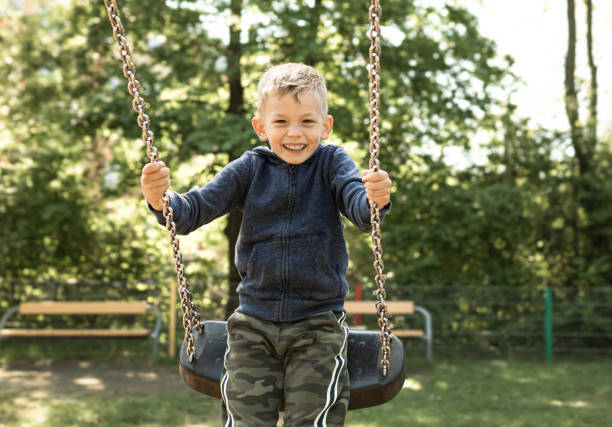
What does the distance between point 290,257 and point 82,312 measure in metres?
7.66

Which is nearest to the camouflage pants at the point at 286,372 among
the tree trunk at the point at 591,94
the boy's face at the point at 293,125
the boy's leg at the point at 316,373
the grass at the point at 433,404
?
the boy's leg at the point at 316,373

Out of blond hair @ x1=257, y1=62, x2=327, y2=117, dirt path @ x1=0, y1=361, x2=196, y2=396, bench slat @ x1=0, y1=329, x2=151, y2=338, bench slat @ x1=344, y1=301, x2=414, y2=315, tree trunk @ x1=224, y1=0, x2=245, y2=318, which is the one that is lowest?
dirt path @ x1=0, y1=361, x2=196, y2=396

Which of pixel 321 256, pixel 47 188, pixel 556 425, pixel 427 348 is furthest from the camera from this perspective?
pixel 47 188

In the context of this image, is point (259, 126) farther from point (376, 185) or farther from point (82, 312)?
point (82, 312)

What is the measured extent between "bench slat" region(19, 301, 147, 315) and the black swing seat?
23.1 ft

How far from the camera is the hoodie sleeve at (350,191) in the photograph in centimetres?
231

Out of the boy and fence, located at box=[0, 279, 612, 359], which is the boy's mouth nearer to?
the boy

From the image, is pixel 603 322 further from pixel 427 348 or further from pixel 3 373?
pixel 3 373

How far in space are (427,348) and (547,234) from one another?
2783 millimetres

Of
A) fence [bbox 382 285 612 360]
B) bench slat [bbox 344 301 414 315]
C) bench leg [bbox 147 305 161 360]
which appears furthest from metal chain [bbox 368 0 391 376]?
fence [bbox 382 285 612 360]

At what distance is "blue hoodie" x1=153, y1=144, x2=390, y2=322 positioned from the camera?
2.35 meters

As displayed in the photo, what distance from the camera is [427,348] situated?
9.51 meters

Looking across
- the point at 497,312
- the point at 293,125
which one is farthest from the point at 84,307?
the point at 293,125

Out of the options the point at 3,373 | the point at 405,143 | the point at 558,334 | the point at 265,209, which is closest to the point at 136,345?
the point at 3,373
